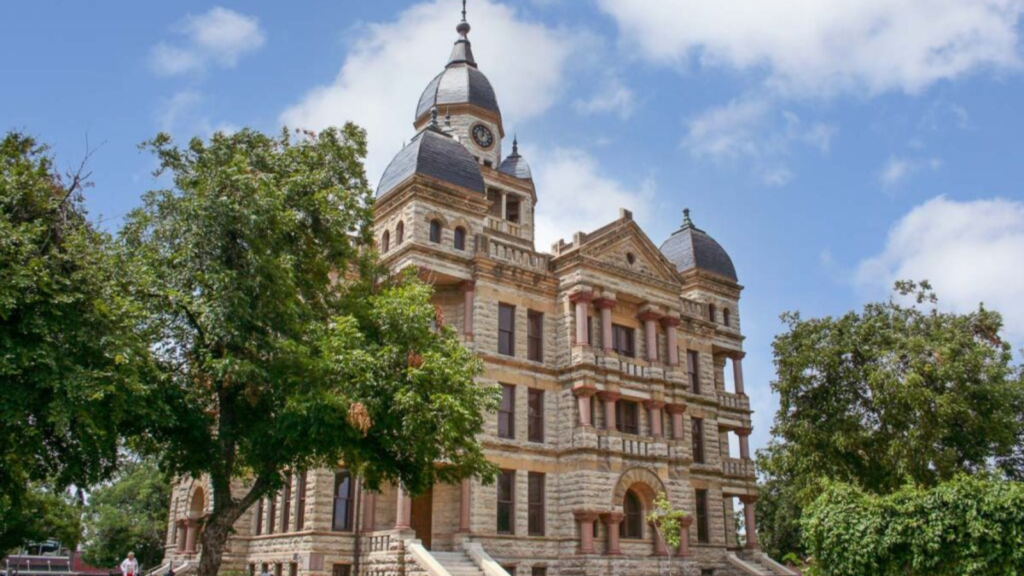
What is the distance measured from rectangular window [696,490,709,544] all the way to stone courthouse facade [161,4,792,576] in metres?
0.07

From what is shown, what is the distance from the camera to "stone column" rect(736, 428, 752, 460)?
41344 mm

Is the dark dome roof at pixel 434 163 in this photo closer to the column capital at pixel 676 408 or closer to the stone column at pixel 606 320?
the stone column at pixel 606 320

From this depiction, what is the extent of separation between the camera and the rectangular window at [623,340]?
3572cm

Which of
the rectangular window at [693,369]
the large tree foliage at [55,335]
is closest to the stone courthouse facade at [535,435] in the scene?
the rectangular window at [693,369]

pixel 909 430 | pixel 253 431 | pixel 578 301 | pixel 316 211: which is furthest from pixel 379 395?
pixel 909 430

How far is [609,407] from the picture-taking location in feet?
108

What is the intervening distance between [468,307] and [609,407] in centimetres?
660

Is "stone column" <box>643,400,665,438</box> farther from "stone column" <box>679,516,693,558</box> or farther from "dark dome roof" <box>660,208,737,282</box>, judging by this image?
"dark dome roof" <box>660,208,737,282</box>

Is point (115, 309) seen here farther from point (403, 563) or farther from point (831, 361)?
point (831, 361)

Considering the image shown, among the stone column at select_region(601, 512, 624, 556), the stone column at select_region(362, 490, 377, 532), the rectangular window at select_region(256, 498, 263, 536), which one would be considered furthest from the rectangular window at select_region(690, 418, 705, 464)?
the rectangular window at select_region(256, 498, 263, 536)

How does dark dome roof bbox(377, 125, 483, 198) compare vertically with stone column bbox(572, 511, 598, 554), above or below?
above

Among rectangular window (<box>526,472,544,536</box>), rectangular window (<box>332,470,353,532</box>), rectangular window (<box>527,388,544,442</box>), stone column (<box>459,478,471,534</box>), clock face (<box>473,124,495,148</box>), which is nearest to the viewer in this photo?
stone column (<box>459,478,471,534</box>)

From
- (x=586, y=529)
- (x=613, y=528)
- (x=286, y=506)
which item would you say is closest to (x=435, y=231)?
(x=286, y=506)

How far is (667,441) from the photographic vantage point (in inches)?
1357
